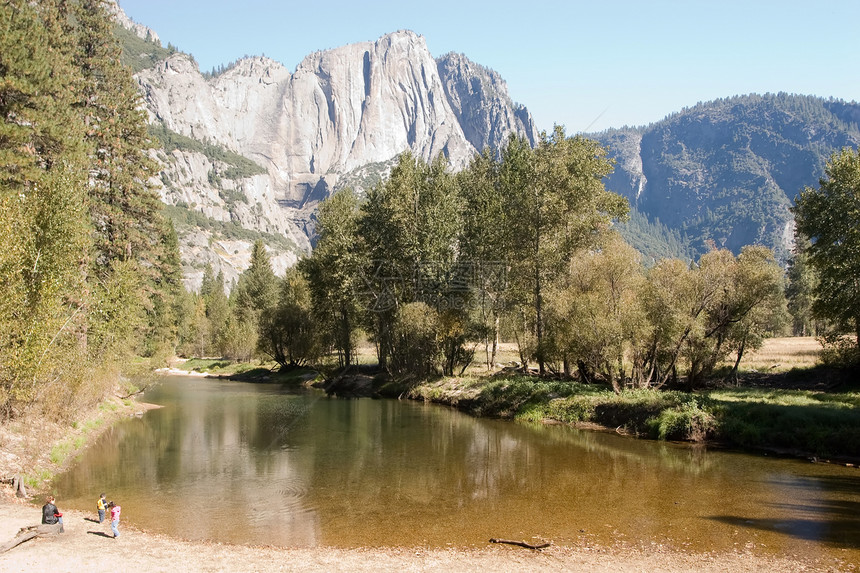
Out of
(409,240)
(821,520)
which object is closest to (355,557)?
(821,520)

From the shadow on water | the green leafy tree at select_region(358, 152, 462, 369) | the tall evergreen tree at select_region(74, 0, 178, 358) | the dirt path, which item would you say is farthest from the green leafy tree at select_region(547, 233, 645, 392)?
the tall evergreen tree at select_region(74, 0, 178, 358)

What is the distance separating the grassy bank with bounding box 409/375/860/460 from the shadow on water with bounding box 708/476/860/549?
6210mm

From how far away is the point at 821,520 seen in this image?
16000 mm

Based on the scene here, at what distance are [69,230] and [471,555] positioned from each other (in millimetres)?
22524

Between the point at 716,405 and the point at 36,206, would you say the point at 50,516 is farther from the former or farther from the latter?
the point at 716,405

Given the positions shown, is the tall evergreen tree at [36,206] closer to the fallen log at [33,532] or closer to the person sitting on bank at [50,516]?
the person sitting on bank at [50,516]

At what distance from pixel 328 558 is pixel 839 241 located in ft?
132

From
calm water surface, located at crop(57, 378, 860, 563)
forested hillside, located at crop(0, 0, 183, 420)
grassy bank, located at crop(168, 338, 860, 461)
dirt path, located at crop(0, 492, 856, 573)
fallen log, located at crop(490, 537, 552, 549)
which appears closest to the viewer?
dirt path, located at crop(0, 492, 856, 573)

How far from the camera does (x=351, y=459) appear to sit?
83.0 feet

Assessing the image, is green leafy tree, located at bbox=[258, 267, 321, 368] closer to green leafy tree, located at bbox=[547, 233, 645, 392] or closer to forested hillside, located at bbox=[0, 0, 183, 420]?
forested hillside, located at bbox=[0, 0, 183, 420]

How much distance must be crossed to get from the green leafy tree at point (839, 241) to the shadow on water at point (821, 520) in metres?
20.2

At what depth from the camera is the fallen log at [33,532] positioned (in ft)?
43.4

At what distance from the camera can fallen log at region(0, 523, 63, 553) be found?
521 inches

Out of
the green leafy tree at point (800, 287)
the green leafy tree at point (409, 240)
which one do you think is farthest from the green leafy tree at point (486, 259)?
the green leafy tree at point (800, 287)
